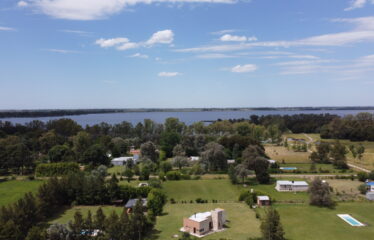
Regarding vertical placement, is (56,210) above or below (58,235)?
below

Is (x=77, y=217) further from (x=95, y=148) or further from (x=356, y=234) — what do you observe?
(x=95, y=148)

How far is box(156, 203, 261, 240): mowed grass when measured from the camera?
75.0 ft

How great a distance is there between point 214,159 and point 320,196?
18.9m

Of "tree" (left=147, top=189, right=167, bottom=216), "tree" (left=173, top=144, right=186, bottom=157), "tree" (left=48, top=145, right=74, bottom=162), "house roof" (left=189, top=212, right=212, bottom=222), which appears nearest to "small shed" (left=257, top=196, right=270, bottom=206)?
"house roof" (left=189, top=212, right=212, bottom=222)

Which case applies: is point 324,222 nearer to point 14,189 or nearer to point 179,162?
point 179,162

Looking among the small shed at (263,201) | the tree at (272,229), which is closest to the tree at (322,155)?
the small shed at (263,201)

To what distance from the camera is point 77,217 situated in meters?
19.8

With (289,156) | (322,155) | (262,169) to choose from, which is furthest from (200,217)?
(289,156)

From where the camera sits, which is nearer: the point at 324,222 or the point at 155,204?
the point at 324,222

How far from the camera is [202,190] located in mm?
35969

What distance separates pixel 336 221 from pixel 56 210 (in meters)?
27.3

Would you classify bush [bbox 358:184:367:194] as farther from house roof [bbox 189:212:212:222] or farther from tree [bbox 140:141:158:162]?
tree [bbox 140:141:158:162]

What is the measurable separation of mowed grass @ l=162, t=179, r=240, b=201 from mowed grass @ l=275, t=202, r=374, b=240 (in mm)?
6700

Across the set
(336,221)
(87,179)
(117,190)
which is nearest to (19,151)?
→ (87,179)
